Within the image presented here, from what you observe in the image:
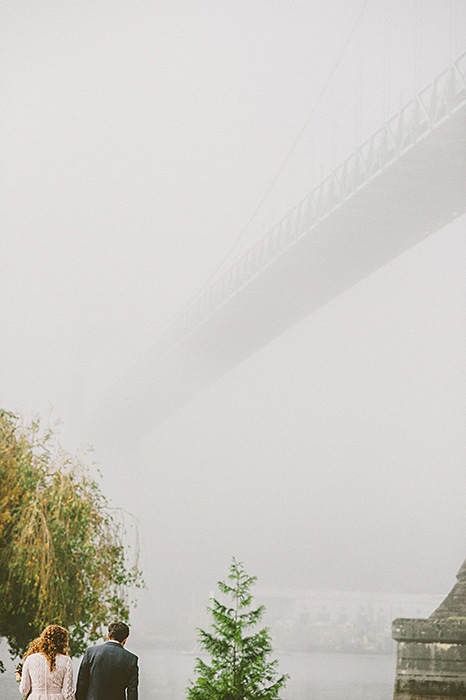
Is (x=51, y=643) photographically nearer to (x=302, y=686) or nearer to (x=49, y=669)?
(x=49, y=669)

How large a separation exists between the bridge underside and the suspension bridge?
29mm

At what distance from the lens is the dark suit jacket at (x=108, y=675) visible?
389 cm

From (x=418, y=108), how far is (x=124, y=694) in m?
15.2

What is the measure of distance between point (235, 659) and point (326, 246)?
15.2 metres

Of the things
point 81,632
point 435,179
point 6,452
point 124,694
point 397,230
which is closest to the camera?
point 124,694

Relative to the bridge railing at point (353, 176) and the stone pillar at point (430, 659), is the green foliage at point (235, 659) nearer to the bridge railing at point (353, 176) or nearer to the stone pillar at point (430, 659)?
the stone pillar at point (430, 659)

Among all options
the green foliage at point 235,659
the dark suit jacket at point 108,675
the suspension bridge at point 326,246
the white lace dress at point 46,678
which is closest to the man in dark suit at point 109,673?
the dark suit jacket at point 108,675

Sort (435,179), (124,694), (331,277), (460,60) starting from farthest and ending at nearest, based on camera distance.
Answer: (331,277)
(435,179)
(460,60)
(124,694)

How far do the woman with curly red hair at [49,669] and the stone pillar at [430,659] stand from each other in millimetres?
3700

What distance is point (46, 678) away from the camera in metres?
3.79

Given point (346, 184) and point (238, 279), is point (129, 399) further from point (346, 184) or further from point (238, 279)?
point (346, 184)

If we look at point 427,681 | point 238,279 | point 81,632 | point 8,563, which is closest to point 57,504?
point 8,563

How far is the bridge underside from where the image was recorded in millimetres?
18328

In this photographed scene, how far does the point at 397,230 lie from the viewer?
21.1 metres
